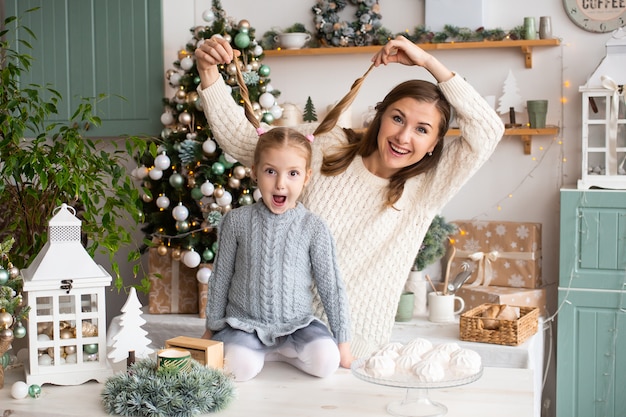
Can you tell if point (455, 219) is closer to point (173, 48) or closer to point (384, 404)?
point (173, 48)

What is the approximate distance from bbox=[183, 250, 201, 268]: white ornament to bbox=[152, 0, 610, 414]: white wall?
3.22ft

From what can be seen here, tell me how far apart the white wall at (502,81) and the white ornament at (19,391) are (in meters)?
2.37

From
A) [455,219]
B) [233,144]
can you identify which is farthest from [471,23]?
[233,144]

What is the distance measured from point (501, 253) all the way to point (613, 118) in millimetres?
735

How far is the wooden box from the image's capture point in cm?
188

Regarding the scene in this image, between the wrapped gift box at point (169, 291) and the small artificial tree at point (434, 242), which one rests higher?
the small artificial tree at point (434, 242)

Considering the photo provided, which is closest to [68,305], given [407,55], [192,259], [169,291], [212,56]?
[212,56]

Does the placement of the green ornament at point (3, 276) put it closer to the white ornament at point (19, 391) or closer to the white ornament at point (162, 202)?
the white ornament at point (19, 391)

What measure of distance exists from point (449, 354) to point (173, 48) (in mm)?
2738

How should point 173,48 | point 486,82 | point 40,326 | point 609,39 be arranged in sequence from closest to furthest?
1. point 40,326
2. point 609,39
3. point 486,82
4. point 173,48

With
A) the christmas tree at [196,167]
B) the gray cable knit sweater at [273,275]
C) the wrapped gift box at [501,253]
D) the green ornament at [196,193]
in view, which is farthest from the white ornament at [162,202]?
the gray cable knit sweater at [273,275]

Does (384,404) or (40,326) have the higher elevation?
(40,326)

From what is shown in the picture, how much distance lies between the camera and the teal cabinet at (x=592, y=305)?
3.35m

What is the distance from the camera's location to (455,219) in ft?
12.7
